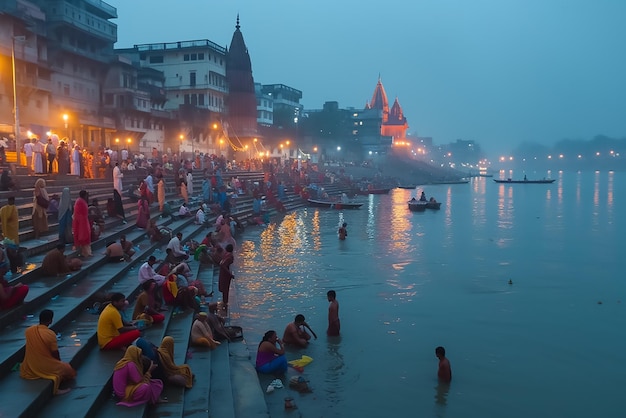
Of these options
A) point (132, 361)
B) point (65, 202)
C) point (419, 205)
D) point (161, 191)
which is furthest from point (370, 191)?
point (132, 361)

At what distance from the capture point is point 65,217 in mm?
11438

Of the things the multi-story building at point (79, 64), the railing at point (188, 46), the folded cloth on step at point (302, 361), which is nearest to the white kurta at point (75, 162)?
the multi-story building at point (79, 64)

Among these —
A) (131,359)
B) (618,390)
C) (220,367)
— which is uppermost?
(131,359)

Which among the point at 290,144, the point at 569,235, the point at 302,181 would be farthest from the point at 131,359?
the point at 290,144

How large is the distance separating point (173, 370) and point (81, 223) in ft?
17.8

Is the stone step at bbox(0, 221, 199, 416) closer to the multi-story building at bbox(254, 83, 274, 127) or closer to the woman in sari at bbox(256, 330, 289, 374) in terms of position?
the woman in sari at bbox(256, 330, 289, 374)

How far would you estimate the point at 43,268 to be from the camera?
920 cm

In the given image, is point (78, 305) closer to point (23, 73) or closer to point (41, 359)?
point (41, 359)

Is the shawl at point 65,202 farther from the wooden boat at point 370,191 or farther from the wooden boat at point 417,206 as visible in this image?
the wooden boat at point 370,191

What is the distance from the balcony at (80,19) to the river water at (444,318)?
19.3 meters

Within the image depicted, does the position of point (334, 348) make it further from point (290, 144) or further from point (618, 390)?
point (290, 144)

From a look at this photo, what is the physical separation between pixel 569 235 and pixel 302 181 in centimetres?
2295

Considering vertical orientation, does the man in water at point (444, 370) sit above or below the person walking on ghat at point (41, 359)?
below

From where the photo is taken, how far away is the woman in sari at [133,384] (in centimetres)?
574
